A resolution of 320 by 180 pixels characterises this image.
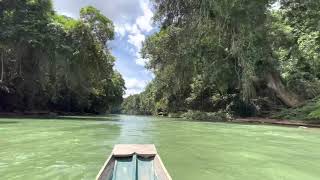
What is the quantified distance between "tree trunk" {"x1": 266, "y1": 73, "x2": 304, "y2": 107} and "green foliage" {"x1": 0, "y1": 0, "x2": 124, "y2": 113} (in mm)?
13455

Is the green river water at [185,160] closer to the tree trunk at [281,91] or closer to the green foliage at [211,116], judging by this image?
the tree trunk at [281,91]

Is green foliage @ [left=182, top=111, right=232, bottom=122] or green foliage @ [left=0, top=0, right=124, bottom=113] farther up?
green foliage @ [left=0, top=0, right=124, bottom=113]

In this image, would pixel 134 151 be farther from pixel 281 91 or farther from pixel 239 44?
pixel 281 91

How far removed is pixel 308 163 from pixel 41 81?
90.3ft

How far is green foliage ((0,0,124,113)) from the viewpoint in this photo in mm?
29781

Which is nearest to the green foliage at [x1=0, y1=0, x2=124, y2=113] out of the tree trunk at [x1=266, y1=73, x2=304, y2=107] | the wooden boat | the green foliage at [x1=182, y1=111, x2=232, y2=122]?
the green foliage at [x1=182, y1=111, x2=232, y2=122]

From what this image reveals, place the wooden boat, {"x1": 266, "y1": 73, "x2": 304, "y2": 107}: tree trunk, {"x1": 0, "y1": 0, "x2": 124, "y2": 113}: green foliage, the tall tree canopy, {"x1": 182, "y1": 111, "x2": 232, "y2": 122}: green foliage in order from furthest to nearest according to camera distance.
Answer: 1. {"x1": 182, "y1": 111, "x2": 232, "y2": 122}: green foliage
2. {"x1": 0, "y1": 0, "x2": 124, "y2": 113}: green foliage
3. {"x1": 266, "y1": 73, "x2": 304, "y2": 107}: tree trunk
4. the tall tree canopy
5. the wooden boat

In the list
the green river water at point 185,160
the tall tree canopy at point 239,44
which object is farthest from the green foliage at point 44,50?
the green river water at point 185,160

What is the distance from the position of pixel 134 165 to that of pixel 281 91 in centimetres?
2432

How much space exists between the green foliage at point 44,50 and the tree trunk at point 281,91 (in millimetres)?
13455

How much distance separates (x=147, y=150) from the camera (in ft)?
21.2

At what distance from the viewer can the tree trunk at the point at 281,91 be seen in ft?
92.7

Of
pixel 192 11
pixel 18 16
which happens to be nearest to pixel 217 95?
pixel 192 11

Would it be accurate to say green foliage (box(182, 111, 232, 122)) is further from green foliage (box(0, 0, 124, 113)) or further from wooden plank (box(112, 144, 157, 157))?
wooden plank (box(112, 144, 157, 157))
